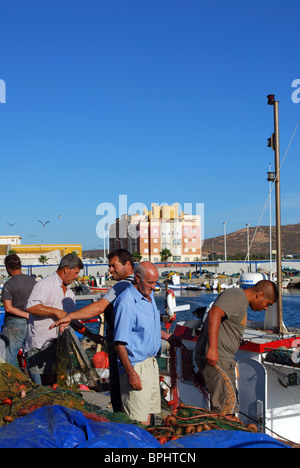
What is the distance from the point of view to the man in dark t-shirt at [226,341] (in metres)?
3.82

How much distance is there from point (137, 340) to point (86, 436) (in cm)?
141

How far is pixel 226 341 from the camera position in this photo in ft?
12.9

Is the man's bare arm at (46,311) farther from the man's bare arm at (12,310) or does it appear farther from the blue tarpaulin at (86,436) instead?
the blue tarpaulin at (86,436)

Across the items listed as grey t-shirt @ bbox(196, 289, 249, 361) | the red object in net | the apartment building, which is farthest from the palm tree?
grey t-shirt @ bbox(196, 289, 249, 361)

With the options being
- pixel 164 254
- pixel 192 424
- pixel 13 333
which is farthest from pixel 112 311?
pixel 164 254

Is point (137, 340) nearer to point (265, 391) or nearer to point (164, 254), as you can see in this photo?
point (265, 391)

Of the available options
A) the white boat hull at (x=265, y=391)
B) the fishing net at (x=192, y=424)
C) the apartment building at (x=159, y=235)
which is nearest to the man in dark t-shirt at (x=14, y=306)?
the white boat hull at (x=265, y=391)

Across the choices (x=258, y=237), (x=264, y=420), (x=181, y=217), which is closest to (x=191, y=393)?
(x=264, y=420)

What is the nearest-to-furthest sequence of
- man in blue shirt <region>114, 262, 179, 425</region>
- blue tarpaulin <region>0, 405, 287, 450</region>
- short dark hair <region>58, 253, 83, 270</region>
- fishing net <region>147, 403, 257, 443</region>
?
blue tarpaulin <region>0, 405, 287, 450</region> → fishing net <region>147, 403, 257, 443</region> → man in blue shirt <region>114, 262, 179, 425</region> → short dark hair <region>58, 253, 83, 270</region>

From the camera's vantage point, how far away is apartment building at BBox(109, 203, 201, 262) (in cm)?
9494

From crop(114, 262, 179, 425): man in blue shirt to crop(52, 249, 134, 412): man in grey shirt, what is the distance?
0.74ft

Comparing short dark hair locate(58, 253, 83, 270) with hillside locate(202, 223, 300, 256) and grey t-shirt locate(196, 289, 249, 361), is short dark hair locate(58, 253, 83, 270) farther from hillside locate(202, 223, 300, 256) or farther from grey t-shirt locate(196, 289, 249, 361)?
hillside locate(202, 223, 300, 256)

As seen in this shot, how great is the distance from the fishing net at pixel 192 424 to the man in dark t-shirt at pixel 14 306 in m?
2.75
